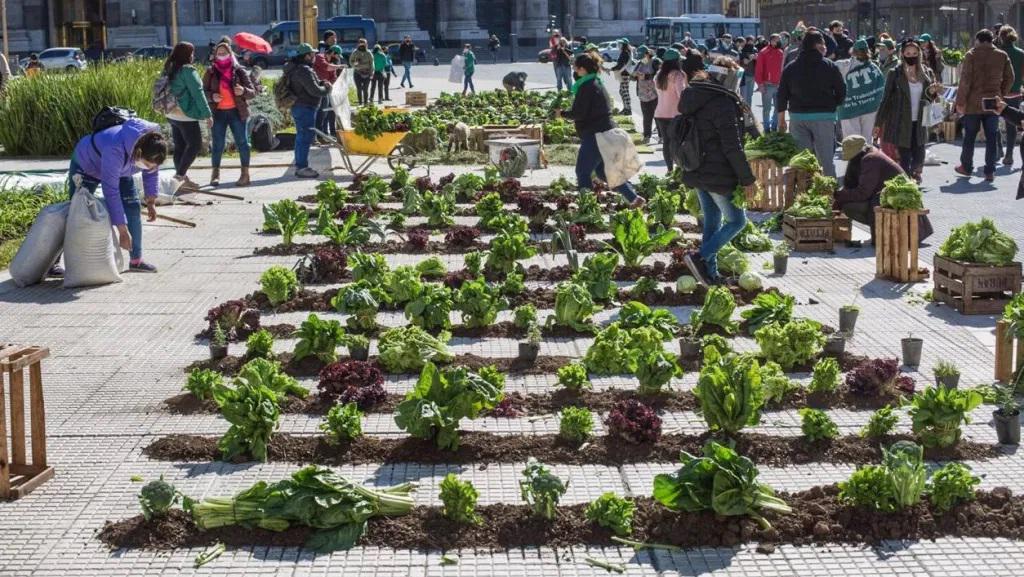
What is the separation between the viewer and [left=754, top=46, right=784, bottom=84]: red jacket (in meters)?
26.2

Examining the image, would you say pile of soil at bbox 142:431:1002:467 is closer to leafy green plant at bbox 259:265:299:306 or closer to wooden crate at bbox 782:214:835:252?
leafy green plant at bbox 259:265:299:306

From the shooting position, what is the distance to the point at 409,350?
359 inches

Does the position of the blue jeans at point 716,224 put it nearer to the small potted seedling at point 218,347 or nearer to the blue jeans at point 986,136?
the small potted seedling at point 218,347

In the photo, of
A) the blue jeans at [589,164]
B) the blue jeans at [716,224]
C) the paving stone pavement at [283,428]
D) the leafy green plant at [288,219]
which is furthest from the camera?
the blue jeans at [589,164]

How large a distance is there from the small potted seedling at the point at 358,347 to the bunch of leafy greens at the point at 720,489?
334 cm

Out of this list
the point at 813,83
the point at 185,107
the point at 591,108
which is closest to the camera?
the point at 591,108

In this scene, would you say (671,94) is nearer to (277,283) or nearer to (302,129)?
(302,129)

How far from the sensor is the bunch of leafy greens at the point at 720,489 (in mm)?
6133

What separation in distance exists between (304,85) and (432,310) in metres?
10.7

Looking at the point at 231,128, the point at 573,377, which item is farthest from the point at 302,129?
the point at 573,377

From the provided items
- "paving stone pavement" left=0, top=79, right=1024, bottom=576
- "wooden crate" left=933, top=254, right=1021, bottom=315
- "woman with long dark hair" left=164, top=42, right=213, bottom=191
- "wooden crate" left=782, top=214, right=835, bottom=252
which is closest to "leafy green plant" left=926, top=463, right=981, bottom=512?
"paving stone pavement" left=0, top=79, right=1024, bottom=576

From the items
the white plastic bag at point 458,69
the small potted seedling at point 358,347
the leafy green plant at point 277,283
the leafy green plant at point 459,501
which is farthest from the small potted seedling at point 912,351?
the white plastic bag at point 458,69

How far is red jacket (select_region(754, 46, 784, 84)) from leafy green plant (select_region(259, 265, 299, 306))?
16.4 m

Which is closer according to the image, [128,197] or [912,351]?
[912,351]
